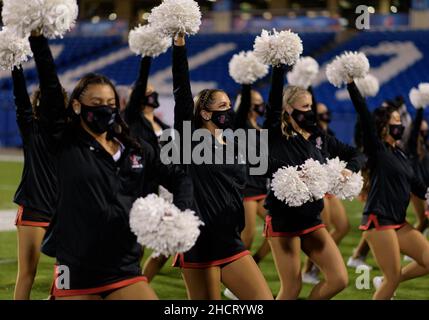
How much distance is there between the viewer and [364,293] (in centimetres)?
634

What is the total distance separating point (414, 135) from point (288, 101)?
8.85ft

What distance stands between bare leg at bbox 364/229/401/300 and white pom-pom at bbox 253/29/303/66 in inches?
55.9

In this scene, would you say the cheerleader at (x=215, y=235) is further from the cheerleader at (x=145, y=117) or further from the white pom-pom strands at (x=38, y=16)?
the cheerleader at (x=145, y=117)

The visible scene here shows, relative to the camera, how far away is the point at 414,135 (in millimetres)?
7355

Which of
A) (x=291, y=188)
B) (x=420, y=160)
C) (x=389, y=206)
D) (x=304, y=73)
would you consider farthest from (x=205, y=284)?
(x=420, y=160)

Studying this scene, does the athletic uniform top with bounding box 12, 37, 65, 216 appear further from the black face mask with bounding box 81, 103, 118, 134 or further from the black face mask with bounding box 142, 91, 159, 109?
the black face mask with bounding box 142, 91, 159, 109

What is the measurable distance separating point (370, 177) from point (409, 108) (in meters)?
12.0

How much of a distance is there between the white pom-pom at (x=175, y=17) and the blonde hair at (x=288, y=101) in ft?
4.17

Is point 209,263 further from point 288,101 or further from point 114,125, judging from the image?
point 288,101

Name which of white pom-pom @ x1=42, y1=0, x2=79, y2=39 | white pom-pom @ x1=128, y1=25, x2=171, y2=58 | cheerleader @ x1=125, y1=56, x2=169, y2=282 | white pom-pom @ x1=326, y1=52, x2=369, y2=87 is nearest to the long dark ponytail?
white pom-pom @ x1=42, y1=0, x2=79, y2=39

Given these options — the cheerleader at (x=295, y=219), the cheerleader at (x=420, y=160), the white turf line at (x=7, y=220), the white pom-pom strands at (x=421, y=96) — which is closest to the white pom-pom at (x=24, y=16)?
the cheerleader at (x=295, y=219)

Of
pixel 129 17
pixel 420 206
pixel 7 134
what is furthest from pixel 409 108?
pixel 129 17

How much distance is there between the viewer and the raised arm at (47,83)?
10.3ft

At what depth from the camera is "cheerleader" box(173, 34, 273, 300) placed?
13.1 ft
